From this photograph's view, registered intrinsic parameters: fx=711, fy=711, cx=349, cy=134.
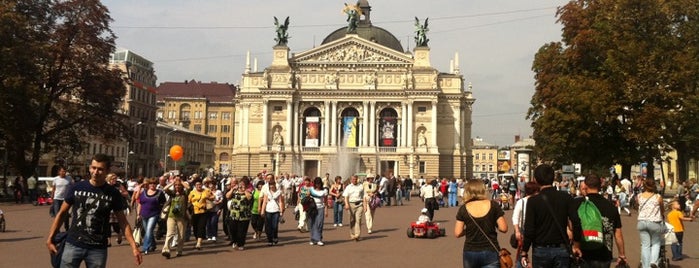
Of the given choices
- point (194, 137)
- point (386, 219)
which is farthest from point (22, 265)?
point (194, 137)

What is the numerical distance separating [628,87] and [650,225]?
23.7 m

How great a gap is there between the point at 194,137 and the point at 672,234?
4202 inches

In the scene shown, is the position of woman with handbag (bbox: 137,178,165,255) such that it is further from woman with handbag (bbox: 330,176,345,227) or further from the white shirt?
woman with handbag (bbox: 330,176,345,227)

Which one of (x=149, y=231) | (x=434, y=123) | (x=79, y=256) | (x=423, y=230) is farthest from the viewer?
(x=434, y=123)

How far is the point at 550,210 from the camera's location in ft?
25.4

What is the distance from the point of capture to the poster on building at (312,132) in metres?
87.2

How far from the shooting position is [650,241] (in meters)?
11.6

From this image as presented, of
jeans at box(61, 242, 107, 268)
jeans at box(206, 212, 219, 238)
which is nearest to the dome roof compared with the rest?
jeans at box(206, 212, 219, 238)

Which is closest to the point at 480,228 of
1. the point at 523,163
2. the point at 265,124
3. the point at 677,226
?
the point at 677,226

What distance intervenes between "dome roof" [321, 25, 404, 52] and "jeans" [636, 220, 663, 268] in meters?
92.8

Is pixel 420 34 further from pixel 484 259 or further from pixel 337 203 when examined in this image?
pixel 484 259

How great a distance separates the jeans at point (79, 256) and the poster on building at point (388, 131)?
80673 millimetres

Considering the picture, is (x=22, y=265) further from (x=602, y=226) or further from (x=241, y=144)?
(x=241, y=144)

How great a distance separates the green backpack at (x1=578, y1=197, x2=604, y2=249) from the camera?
26.8ft
